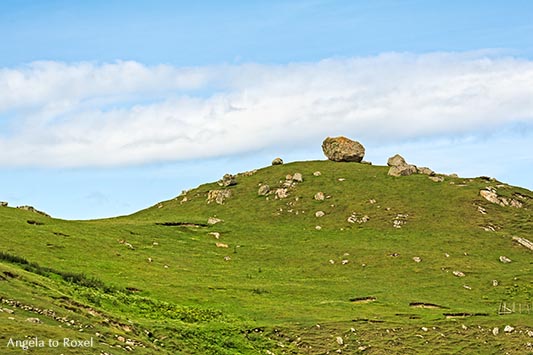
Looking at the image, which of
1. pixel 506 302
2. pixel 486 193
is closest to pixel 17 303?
pixel 506 302

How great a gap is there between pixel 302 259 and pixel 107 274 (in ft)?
90.9

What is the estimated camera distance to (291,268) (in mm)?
84312

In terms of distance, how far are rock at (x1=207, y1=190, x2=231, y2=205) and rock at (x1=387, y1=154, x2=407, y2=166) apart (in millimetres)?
28492

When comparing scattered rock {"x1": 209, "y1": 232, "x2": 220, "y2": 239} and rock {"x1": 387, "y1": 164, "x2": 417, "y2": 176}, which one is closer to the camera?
scattered rock {"x1": 209, "y1": 232, "x2": 220, "y2": 239}

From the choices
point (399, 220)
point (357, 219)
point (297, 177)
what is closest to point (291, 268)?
point (357, 219)

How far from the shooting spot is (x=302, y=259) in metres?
87.3

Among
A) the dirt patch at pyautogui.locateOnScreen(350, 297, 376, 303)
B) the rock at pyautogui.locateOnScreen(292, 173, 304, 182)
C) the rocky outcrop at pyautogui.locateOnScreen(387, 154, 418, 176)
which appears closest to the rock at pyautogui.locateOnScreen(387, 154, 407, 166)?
the rocky outcrop at pyautogui.locateOnScreen(387, 154, 418, 176)

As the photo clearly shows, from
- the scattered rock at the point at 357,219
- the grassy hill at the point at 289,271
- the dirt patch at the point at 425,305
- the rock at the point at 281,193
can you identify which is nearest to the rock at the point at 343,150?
the grassy hill at the point at 289,271

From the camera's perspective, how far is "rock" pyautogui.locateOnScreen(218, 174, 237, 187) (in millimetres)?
123688

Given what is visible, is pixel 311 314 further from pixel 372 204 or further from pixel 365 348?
pixel 372 204

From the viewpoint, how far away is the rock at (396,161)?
411ft

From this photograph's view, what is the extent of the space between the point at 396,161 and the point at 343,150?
9738 millimetres

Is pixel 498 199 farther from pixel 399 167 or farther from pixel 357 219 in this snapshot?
pixel 357 219

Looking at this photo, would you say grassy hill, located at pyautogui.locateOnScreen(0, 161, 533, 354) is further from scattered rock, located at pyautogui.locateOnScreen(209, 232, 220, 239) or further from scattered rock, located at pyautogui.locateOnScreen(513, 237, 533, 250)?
scattered rock, located at pyautogui.locateOnScreen(513, 237, 533, 250)
